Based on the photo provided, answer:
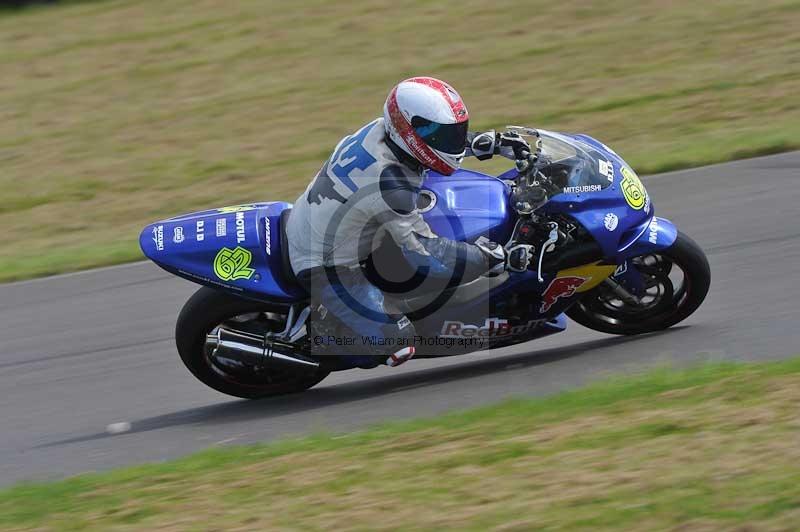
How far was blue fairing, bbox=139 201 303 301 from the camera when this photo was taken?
6.06 meters

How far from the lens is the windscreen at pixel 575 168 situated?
6020mm

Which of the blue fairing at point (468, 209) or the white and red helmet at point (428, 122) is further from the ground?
the white and red helmet at point (428, 122)

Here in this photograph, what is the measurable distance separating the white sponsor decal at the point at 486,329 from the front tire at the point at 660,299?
13.4 inches

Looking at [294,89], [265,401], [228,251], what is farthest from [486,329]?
[294,89]

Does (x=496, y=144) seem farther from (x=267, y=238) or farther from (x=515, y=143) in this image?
(x=267, y=238)

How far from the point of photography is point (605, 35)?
1355cm

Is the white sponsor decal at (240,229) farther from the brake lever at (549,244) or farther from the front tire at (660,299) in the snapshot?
the front tire at (660,299)

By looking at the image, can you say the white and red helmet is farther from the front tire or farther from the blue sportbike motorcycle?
the front tire

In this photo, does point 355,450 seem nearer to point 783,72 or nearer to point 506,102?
point 506,102

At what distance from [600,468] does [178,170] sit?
773 centimetres

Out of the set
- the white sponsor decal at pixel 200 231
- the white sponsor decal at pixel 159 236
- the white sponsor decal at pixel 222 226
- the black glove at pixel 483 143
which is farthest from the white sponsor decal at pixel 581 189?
the white sponsor decal at pixel 159 236

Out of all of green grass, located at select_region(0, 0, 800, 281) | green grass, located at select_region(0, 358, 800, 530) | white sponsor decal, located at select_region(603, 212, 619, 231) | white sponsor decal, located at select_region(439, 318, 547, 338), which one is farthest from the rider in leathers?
green grass, located at select_region(0, 0, 800, 281)

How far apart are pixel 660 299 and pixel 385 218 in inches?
67.6

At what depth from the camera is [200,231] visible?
623 centimetres
